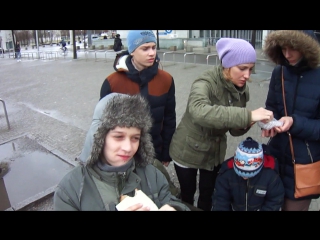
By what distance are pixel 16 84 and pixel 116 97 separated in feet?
39.0

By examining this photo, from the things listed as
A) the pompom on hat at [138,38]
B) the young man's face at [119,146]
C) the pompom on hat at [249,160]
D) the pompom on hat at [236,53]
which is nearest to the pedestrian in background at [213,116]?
the pompom on hat at [236,53]

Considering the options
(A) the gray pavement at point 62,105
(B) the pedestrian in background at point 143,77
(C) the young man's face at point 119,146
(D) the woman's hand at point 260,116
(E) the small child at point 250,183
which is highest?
(B) the pedestrian in background at point 143,77

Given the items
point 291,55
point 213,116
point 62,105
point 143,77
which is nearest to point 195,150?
point 213,116

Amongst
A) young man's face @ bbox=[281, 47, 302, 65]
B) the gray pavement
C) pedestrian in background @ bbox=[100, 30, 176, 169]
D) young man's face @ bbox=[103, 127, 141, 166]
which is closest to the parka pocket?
pedestrian in background @ bbox=[100, 30, 176, 169]

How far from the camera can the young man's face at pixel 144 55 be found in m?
2.27

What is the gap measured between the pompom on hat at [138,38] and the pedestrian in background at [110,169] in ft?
2.78

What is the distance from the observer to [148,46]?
229cm

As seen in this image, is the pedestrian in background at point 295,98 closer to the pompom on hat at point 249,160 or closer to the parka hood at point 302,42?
the parka hood at point 302,42

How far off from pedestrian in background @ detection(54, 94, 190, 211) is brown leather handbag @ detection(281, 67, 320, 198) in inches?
37.5

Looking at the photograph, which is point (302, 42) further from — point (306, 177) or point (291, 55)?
point (306, 177)

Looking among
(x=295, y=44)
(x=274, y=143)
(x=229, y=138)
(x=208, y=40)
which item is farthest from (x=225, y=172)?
(x=208, y=40)

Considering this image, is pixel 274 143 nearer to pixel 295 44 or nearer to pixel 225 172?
pixel 225 172

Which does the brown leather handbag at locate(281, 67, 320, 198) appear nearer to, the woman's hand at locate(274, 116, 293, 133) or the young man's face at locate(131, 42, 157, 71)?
the woman's hand at locate(274, 116, 293, 133)

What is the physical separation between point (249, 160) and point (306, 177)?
432mm
